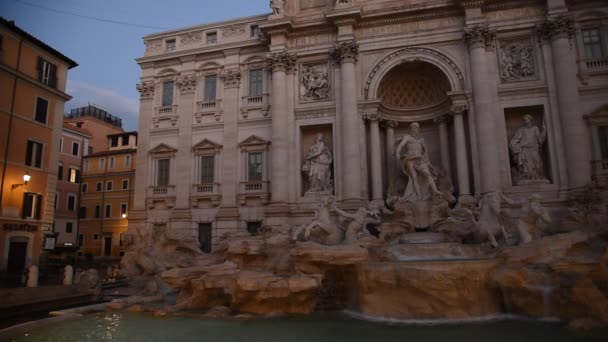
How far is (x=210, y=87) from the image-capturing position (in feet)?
80.0

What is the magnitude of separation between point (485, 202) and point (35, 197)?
911 inches

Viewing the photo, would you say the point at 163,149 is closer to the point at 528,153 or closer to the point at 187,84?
the point at 187,84

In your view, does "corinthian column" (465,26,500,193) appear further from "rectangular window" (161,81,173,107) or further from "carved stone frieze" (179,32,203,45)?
"rectangular window" (161,81,173,107)

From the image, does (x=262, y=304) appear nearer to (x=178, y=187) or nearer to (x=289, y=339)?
(x=289, y=339)

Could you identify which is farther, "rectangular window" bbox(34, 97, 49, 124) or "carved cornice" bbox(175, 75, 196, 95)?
"carved cornice" bbox(175, 75, 196, 95)

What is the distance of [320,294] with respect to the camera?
12984 mm

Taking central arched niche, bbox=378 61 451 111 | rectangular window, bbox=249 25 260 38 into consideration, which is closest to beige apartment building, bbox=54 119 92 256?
rectangular window, bbox=249 25 260 38

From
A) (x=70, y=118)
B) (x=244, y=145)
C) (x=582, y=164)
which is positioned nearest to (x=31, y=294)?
(x=244, y=145)

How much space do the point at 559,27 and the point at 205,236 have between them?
66.7ft

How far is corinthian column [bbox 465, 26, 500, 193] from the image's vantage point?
1814 centimetres

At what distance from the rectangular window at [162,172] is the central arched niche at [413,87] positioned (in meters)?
13.0

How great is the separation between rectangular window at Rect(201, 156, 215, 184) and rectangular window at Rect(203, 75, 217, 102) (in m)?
3.61

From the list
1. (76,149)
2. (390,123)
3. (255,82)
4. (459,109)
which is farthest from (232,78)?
(76,149)

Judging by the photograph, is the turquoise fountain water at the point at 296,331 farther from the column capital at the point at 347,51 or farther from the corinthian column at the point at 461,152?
the column capital at the point at 347,51
